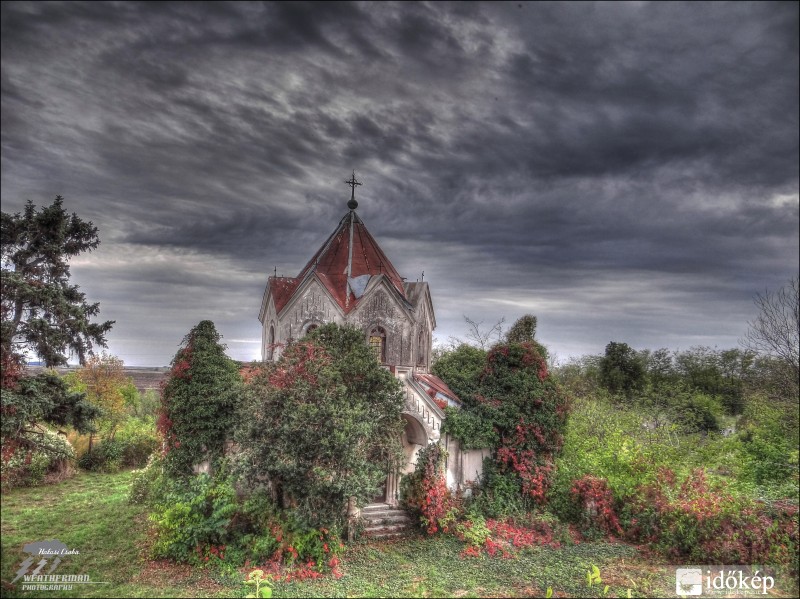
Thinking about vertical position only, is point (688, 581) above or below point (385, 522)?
below

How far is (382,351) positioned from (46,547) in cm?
1174

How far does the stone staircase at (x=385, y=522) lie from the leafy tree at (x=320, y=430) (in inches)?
87.5

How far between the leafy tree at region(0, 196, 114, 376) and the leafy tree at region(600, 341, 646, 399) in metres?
39.2

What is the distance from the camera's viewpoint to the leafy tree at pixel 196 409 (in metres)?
15.5

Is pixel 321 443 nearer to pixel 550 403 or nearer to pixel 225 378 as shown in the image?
pixel 225 378

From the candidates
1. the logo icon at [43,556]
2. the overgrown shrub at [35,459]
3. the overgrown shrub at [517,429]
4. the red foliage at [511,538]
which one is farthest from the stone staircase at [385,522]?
the overgrown shrub at [35,459]

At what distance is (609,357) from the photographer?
1654 inches

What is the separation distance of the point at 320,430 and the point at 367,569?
3.98m

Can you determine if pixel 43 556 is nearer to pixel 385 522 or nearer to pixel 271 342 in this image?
pixel 385 522

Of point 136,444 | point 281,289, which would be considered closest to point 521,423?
point 281,289

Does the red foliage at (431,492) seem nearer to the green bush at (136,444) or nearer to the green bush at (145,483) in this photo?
the green bush at (145,483)

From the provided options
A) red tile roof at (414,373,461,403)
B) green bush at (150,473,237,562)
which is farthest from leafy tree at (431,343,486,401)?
green bush at (150,473,237,562)

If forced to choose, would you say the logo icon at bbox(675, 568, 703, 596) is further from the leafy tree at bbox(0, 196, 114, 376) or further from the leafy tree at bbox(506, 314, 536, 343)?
the leafy tree at bbox(0, 196, 114, 376)

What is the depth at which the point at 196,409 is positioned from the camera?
51.0ft
